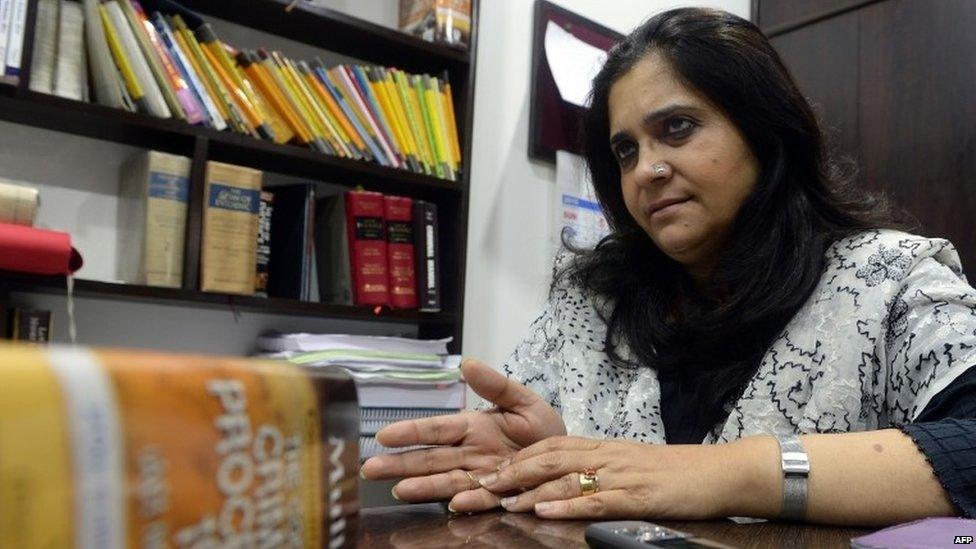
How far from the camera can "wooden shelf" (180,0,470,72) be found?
1.77 m

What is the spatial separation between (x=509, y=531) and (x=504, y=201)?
5.57 ft

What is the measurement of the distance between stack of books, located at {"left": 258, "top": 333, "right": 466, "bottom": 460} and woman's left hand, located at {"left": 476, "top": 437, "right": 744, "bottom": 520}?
0.96 meters

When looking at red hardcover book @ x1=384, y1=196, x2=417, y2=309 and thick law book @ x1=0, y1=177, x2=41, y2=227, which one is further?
red hardcover book @ x1=384, y1=196, x2=417, y2=309

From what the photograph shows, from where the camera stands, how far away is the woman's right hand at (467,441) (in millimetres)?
733

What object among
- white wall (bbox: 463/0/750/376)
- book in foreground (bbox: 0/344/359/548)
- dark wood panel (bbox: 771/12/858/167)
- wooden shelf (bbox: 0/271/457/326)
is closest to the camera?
book in foreground (bbox: 0/344/359/548)

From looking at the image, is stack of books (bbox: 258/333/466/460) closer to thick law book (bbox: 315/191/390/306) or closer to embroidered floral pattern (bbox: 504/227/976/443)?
thick law book (bbox: 315/191/390/306)

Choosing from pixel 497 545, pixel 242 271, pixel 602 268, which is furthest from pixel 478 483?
pixel 242 271

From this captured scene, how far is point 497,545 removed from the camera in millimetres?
522

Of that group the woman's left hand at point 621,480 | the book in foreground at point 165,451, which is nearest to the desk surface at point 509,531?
the woman's left hand at point 621,480

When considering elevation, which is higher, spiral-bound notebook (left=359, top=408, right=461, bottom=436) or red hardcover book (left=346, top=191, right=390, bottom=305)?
red hardcover book (left=346, top=191, right=390, bottom=305)

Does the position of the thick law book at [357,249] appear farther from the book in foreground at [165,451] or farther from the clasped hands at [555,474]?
the book in foreground at [165,451]

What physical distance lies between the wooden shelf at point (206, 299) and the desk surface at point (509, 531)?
1.03 m

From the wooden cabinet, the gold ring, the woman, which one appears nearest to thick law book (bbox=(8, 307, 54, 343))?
the woman

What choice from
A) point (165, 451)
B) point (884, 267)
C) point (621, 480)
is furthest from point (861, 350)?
point (165, 451)
